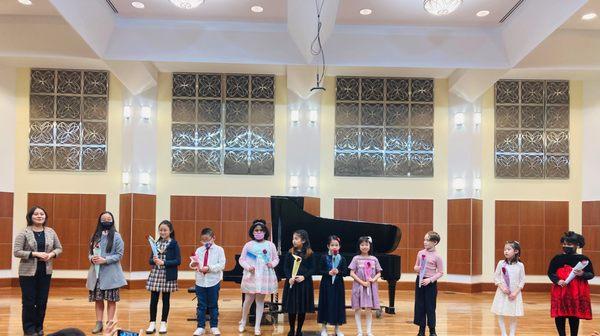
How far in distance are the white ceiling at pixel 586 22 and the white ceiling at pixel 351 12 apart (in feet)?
3.03

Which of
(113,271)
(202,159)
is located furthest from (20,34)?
(113,271)

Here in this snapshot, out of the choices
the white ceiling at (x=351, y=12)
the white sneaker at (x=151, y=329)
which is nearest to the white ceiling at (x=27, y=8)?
the white ceiling at (x=351, y=12)

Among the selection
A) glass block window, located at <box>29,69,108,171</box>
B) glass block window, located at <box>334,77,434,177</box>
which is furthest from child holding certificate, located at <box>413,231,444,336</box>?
glass block window, located at <box>29,69,108,171</box>

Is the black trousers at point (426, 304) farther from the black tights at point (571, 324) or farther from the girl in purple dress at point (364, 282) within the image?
the black tights at point (571, 324)

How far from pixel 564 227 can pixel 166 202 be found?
8116 mm

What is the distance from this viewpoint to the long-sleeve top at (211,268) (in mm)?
6219

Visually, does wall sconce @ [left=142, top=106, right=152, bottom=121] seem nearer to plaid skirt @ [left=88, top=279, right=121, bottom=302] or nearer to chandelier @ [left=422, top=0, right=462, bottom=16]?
plaid skirt @ [left=88, top=279, right=121, bottom=302]

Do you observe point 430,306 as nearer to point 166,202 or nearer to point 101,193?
point 166,202

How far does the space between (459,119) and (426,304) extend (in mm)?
5801

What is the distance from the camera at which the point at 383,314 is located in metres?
8.16

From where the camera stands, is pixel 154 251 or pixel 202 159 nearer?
pixel 154 251

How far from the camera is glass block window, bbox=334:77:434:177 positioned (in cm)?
1121

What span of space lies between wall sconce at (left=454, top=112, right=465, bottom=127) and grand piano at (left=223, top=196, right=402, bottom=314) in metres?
4.36

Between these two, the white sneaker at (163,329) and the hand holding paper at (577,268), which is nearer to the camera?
the hand holding paper at (577,268)
